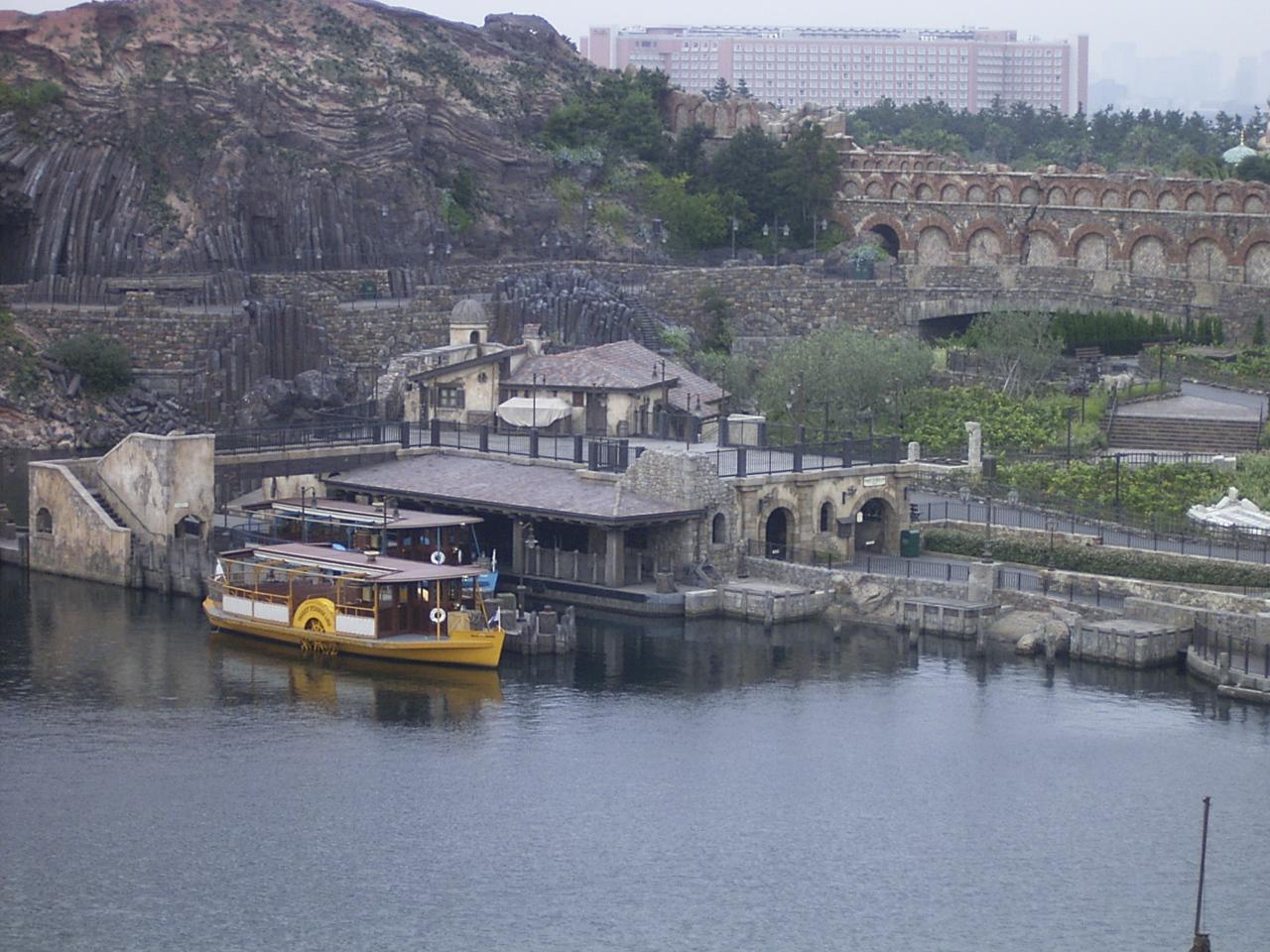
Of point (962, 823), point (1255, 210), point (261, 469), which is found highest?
point (1255, 210)

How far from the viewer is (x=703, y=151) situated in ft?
431

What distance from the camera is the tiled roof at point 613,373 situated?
84.5 m

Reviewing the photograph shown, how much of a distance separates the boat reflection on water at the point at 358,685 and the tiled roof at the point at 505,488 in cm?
813

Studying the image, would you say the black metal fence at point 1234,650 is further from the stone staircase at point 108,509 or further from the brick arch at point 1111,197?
the brick arch at point 1111,197

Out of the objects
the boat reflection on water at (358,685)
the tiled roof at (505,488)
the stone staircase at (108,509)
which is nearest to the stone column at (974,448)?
the tiled roof at (505,488)

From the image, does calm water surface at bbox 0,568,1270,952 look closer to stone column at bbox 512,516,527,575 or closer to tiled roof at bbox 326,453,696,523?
tiled roof at bbox 326,453,696,523

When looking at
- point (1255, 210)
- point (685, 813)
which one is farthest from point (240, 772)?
point (1255, 210)

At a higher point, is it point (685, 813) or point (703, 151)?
point (703, 151)

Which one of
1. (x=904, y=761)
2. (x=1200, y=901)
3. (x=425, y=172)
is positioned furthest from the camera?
(x=425, y=172)

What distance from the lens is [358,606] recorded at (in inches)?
2635

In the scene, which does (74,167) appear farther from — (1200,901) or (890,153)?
(1200,901)

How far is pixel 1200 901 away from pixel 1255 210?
73102mm

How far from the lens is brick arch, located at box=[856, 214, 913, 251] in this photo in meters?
126

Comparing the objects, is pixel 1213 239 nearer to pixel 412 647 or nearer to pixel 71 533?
pixel 71 533
